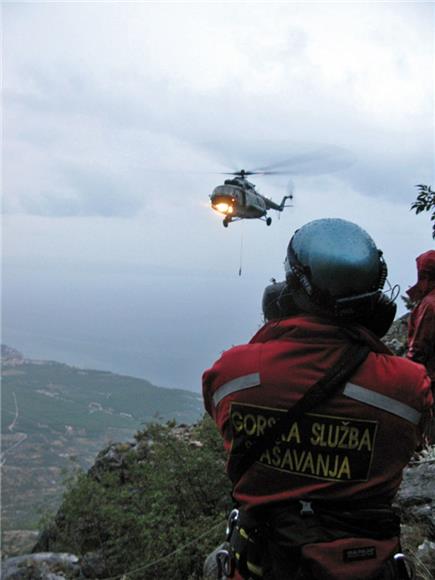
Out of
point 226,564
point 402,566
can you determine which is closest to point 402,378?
point 402,566

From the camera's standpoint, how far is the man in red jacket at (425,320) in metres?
5.07

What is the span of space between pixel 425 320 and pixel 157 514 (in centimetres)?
495

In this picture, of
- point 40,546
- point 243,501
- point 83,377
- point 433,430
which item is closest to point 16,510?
point 40,546

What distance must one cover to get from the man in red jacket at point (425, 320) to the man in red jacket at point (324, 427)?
3.32 m

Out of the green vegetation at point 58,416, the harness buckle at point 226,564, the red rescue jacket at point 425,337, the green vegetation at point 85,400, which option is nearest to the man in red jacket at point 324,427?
the harness buckle at point 226,564

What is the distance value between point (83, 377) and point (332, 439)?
9642 cm

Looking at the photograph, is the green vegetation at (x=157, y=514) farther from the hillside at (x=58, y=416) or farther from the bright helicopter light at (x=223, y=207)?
the hillside at (x=58, y=416)

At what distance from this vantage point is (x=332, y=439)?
1.86 meters

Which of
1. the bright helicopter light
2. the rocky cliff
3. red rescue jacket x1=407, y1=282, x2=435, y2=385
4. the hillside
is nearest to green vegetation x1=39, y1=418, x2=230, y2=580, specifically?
the rocky cliff

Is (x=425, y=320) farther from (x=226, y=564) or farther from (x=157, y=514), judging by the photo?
(x=157, y=514)

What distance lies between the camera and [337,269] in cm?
196

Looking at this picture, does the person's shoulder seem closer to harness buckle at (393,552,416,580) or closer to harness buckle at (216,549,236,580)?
harness buckle at (393,552,416,580)

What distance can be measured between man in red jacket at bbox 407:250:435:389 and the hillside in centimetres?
3070

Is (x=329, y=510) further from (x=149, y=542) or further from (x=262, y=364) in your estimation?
(x=149, y=542)
